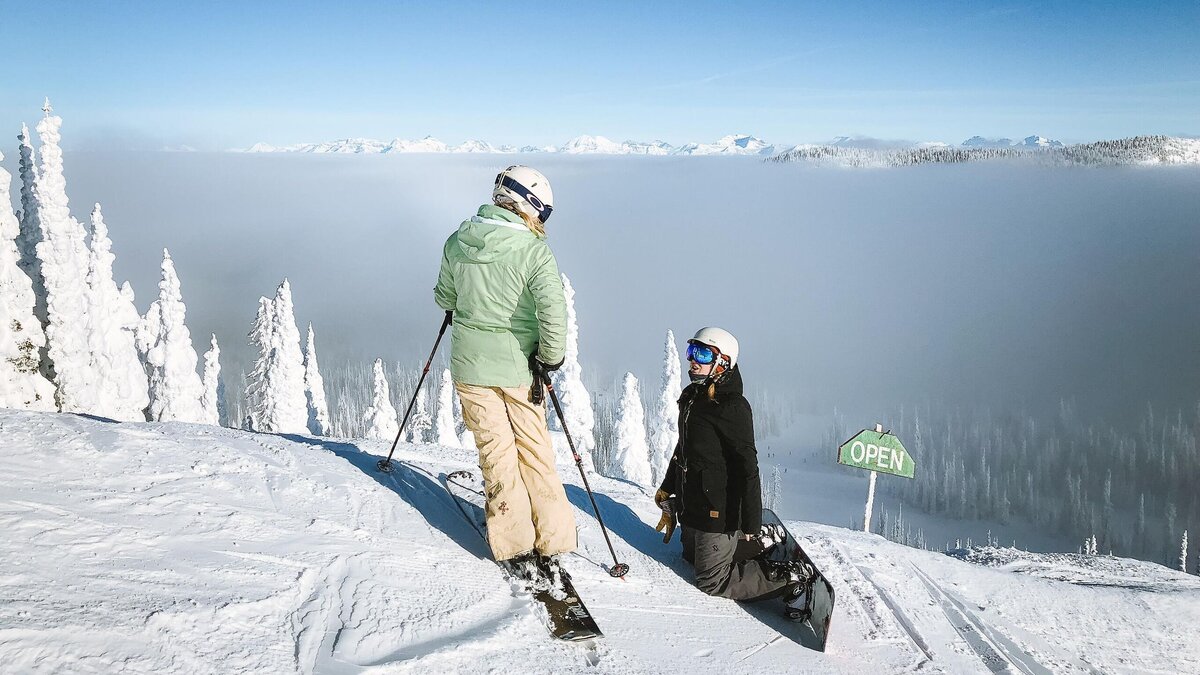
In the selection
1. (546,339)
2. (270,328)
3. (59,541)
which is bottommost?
(270,328)

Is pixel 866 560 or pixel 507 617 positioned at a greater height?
pixel 507 617

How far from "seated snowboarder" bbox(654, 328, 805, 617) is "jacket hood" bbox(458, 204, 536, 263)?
5.73ft

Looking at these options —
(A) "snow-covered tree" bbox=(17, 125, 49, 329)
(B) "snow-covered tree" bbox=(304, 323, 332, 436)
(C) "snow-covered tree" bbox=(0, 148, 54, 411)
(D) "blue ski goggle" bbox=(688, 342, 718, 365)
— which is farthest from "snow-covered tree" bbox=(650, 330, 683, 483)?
(D) "blue ski goggle" bbox=(688, 342, 718, 365)

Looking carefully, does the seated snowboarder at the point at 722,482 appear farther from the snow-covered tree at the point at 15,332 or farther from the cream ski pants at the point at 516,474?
the snow-covered tree at the point at 15,332

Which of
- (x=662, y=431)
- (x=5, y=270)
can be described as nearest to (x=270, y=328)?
(x=5, y=270)

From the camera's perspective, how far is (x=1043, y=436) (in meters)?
186

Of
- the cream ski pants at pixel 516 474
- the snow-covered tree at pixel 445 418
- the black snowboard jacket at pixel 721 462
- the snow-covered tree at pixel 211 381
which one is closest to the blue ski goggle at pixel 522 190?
the cream ski pants at pixel 516 474

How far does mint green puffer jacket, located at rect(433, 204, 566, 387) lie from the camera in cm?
464

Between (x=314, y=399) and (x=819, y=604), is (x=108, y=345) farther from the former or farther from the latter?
(x=819, y=604)

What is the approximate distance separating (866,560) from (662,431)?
32.1 meters

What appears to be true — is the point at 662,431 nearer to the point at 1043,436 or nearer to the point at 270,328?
the point at 270,328

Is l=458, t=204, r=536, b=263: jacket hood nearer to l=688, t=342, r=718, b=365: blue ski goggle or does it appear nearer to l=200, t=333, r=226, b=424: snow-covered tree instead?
l=688, t=342, r=718, b=365: blue ski goggle

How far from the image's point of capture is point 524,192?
4.77 metres

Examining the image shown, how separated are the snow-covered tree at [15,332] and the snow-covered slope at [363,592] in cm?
1995
